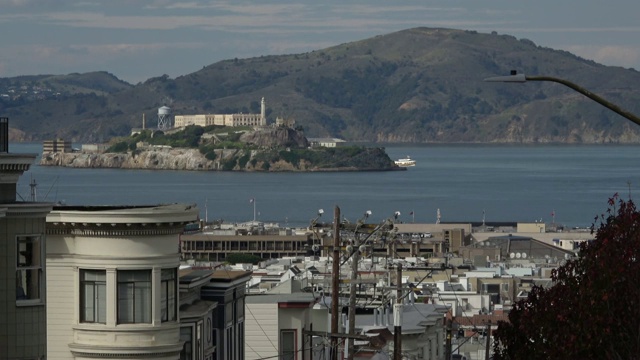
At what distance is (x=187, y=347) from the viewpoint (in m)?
15.1

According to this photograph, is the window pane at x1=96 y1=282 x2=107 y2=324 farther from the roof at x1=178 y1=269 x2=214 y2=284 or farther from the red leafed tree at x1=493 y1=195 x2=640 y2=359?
the red leafed tree at x1=493 y1=195 x2=640 y2=359

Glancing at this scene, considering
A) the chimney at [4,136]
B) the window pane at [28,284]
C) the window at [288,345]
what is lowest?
the window at [288,345]

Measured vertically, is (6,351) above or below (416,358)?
above

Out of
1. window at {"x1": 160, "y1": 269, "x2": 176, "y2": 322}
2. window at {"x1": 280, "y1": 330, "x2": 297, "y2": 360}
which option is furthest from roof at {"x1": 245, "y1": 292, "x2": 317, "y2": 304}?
window at {"x1": 160, "y1": 269, "x2": 176, "y2": 322}

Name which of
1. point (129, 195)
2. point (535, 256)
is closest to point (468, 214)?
point (129, 195)

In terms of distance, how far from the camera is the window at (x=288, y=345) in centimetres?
1978

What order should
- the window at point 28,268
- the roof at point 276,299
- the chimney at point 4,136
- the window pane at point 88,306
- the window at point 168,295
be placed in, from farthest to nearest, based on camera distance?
the roof at point 276,299 < the window at point 168,295 < the window pane at point 88,306 < the chimney at point 4,136 < the window at point 28,268

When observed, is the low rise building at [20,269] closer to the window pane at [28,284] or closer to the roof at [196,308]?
the window pane at [28,284]

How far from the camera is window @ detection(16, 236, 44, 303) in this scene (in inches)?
438

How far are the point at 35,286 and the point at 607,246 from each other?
4.77m

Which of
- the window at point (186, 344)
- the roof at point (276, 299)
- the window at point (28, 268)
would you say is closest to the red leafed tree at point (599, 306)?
the window at point (186, 344)

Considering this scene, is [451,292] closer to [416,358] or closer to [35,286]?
[416,358]

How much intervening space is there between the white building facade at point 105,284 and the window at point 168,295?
0.10 meters

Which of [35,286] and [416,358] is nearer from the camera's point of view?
[35,286]
